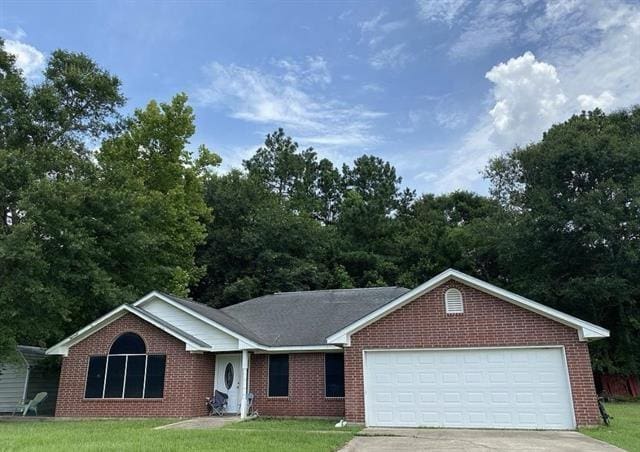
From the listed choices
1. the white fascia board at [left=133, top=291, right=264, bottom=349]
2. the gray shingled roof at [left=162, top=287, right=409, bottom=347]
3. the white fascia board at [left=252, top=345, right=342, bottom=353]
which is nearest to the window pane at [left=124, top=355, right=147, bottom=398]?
the white fascia board at [left=133, top=291, right=264, bottom=349]

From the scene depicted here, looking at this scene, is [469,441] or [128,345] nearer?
[469,441]

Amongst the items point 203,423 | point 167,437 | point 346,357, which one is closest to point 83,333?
point 203,423

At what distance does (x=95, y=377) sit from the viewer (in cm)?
1616

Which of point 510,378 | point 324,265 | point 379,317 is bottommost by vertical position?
point 510,378

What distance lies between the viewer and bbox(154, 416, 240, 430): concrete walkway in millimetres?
12805

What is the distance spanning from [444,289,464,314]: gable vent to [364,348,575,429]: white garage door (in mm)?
1113

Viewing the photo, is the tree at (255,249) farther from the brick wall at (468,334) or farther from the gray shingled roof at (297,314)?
the brick wall at (468,334)

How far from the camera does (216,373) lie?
56.1 feet

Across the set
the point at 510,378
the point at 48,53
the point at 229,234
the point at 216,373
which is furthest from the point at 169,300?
the point at 229,234

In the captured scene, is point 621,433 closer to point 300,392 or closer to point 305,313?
point 300,392

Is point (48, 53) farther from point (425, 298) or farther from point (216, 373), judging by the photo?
point (425, 298)

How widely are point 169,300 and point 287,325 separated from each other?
14.5 ft

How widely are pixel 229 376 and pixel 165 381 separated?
2.31m

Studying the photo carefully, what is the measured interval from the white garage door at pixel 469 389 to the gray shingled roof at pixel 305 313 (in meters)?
3.28
